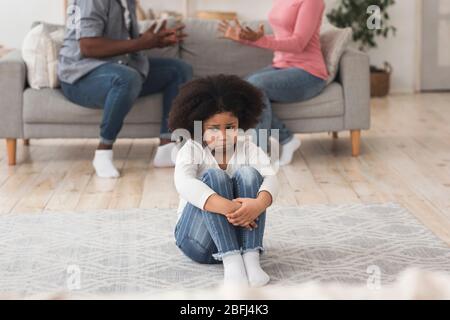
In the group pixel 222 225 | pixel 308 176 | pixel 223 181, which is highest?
pixel 223 181

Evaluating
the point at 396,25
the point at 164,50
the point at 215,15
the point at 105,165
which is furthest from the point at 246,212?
the point at 396,25

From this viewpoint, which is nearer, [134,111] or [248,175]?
[248,175]

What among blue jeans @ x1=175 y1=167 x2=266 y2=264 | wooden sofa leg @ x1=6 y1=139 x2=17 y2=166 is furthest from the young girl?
wooden sofa leg @ x1=6 y1=139 x2=17 y2=166

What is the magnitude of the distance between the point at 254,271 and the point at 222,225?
6.3 inches

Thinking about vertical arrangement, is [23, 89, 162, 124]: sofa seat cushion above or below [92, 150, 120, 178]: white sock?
above

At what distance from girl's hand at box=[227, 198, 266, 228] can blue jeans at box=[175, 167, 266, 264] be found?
4 centimetres

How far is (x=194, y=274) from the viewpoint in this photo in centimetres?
254

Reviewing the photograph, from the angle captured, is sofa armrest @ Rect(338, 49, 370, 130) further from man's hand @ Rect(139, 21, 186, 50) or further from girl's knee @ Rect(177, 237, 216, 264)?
girl's knee @ Rect(177, 237, 216, 264)

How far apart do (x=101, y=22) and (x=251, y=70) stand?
100 centimetres

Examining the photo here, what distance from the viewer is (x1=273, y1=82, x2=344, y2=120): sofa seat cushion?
4.42m

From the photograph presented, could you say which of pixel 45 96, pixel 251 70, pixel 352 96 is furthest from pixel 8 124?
pixel 352 96

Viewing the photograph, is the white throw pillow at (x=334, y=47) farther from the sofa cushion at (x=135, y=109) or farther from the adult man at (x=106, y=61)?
the adult man at (x=106, y=61)

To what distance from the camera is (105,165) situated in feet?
13.6

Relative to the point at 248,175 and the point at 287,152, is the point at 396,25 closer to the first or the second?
the point at 287,152
